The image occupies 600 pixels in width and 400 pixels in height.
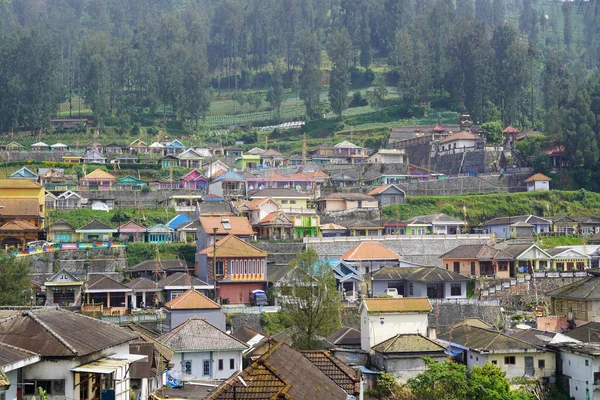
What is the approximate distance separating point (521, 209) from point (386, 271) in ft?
64.8

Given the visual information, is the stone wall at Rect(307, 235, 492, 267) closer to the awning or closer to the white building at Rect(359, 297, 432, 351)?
the white building at Rect(359, 297, 432, 351)

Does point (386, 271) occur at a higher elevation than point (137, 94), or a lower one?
lower

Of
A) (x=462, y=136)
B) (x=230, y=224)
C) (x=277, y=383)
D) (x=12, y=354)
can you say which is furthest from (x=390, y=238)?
(x=12, y=354)

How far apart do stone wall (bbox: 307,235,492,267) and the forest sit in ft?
59.8

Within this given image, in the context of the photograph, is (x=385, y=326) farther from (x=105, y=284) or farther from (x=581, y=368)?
(x=105, y=284)

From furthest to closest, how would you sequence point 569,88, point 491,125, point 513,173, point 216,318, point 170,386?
point 569,88 → point 491,125 → point 513,173 → point 216,318 → point 170,386

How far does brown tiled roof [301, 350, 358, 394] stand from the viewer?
27.2 metres

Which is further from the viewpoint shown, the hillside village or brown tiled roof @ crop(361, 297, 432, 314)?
brown tiled roof @ crop(361, 297, 432, 314)

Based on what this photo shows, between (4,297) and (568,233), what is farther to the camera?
(568,233)

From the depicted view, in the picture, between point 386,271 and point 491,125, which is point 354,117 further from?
point 386,271

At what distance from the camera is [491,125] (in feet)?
272

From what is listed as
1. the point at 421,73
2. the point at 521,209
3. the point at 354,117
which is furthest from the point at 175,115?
the point at 521,209

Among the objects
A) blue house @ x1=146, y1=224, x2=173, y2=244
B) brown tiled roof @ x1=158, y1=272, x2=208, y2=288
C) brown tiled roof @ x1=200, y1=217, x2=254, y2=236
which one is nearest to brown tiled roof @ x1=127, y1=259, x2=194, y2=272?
brown tiled roof @ x1=158, y1=272, x2=208, y2=288

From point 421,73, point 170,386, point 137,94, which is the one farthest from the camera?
point 137,94
